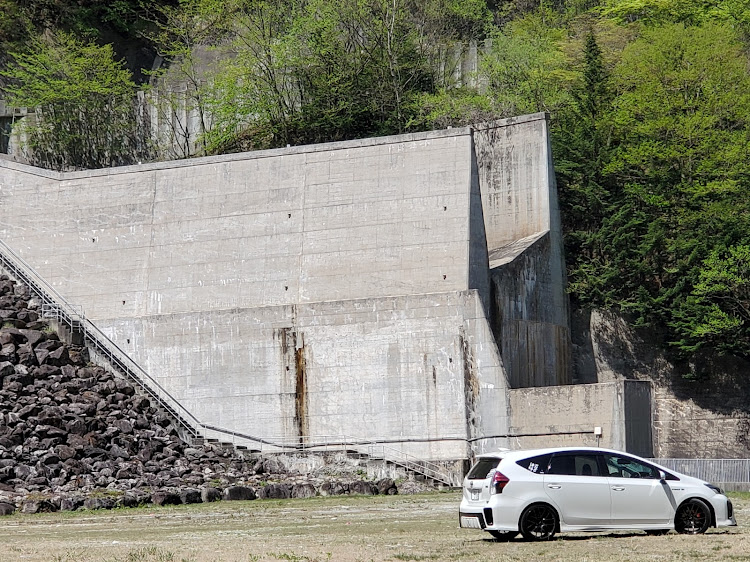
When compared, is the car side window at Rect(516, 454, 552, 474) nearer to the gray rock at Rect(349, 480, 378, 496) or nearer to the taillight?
the taillight

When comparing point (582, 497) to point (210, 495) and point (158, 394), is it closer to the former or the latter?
point (210, 495)

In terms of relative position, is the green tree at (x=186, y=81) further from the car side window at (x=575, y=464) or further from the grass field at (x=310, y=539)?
the car side window at (x=575, y=464)

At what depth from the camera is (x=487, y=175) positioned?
43.3 m

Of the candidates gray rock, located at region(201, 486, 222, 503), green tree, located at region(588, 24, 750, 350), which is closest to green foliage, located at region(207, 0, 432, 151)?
green tree, located at region(588, 24, 750, 350)

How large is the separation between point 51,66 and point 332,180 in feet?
69.3

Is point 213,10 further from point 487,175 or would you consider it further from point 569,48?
point 487,175

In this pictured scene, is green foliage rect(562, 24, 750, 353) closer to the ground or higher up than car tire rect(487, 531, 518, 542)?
higher up

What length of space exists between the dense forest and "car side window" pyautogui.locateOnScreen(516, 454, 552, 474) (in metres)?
23.8

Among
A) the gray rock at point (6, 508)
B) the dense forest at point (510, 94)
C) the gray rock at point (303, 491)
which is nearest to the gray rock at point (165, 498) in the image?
the gray rock at point (303, 491)

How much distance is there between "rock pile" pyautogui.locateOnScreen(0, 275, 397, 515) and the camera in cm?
3133

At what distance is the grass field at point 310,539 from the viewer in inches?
610

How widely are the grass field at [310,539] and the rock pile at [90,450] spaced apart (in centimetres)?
339

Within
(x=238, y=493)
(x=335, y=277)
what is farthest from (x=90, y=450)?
(x=335, y=277)

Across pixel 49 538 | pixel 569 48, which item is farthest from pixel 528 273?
pixel 49 538
